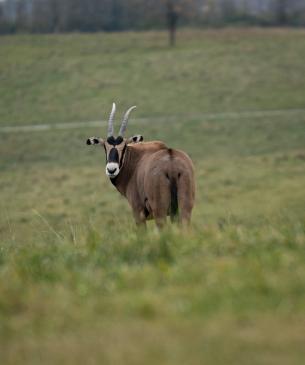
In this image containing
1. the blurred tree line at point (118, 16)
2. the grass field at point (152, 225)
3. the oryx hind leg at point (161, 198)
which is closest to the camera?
the grass field at point (152, 225)

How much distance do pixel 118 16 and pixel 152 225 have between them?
66.2m

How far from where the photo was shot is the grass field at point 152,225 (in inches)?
251

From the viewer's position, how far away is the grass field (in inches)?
251

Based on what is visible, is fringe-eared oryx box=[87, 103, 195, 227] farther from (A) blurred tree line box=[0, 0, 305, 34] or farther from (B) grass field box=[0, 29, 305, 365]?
(A) blurred tree line box=[0, 0, 305, 34]

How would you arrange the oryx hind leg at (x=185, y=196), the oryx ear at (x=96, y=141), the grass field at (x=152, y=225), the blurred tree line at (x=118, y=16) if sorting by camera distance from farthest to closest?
the blurred tree line at (x=118, y=16)
the oryx ear at (x=96, y=141)
the oryx hind leg at (x=185, y=196)
the grass field at (x=152, y=225)

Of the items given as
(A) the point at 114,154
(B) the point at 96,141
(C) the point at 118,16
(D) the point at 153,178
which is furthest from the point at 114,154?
(C) the point at 118,16

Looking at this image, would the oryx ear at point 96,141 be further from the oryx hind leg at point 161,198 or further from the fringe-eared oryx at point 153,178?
the oryx hind leg at point 161,198

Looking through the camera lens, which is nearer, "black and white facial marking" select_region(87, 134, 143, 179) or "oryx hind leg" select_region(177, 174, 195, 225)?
"oryx hind leg" select_region(177, 174, 195, 225)

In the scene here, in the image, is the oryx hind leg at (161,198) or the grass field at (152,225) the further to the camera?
the oryx hind leg at (161,198)

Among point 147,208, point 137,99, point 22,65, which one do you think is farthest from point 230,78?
point 147,208

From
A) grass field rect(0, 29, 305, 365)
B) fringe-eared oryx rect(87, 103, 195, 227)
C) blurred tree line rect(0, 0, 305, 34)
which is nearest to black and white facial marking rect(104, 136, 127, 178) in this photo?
fringe-eared oryx rect(87, 103, 195, 227)

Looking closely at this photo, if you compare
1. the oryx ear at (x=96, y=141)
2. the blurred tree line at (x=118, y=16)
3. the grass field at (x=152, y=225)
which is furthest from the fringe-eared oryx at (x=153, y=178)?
the blurred tree line at (x=118, y=16)

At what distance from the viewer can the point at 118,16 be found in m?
77.6

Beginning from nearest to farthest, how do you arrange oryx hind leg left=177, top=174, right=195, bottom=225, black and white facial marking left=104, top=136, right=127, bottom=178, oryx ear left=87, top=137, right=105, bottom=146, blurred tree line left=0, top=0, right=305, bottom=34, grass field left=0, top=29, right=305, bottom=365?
grass field left=0, top=29, right=305, bottom=365 < oryx hind leg left=177, top=174, right=195, bottom=225 < black and white facial marking left=104, top=136, right=127, bottom=178 < oryx ear left=87, top=137, right=105, bottom=146 < blurred tree line left=0, top=0, right=305, bottom=34
